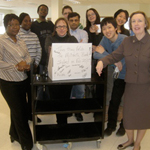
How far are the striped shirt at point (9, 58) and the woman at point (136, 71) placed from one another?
802mm

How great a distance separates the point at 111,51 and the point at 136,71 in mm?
557

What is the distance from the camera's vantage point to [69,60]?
1.72 metres

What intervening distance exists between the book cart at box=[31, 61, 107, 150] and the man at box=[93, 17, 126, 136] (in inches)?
9.7

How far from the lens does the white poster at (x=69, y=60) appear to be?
1675 mm

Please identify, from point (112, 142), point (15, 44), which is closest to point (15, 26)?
point (15, 44)

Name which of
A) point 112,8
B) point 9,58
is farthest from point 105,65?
point 112,8

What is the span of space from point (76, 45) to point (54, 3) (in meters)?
7.10

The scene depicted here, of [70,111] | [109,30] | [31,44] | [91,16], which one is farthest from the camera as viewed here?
[91,16]

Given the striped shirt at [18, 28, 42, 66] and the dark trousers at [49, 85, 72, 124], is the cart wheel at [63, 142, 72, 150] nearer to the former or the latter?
the dark trousers at [49, 85, 72, 124]

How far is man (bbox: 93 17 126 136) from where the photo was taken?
1976mm

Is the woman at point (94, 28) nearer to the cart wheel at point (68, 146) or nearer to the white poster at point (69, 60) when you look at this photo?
the white poster at point (69, 60)

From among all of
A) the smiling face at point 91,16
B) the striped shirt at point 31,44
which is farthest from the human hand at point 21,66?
the smiling face at point 91,16

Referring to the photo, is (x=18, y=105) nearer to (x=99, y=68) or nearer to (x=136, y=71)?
(x=99, y=68)

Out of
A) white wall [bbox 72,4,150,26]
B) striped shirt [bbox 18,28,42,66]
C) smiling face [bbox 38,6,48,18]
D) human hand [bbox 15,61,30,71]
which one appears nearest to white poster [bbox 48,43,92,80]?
human hand [bbox 15,61,30,71]
